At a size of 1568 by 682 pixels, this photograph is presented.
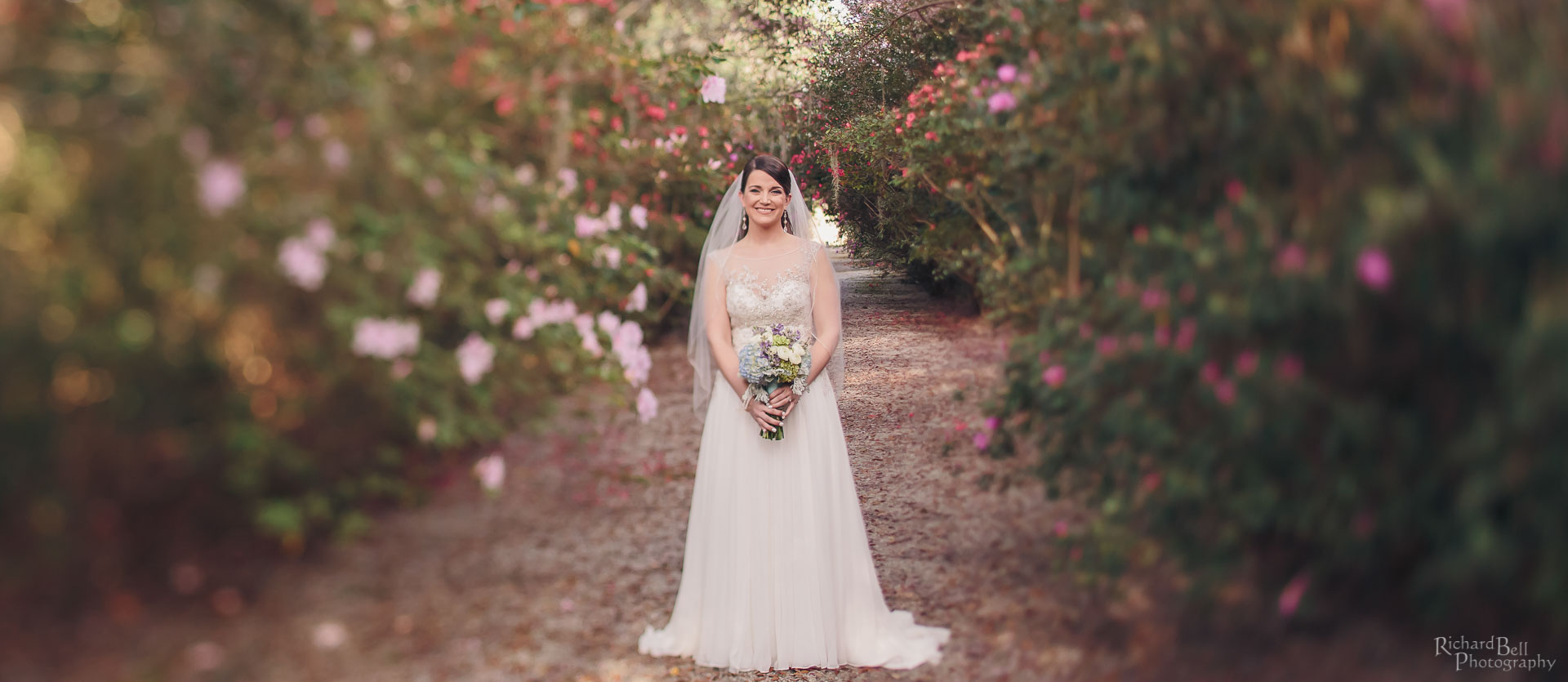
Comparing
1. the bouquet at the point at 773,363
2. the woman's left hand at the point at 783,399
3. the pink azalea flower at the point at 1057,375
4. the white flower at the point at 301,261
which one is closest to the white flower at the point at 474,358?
the white flower at the point at 301,261

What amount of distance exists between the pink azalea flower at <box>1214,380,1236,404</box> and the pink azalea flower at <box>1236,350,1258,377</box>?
28mm

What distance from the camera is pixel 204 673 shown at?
220cm

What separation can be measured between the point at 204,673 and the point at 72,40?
1395 mm

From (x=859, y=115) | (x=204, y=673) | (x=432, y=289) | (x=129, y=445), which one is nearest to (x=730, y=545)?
(x=432, y=289)

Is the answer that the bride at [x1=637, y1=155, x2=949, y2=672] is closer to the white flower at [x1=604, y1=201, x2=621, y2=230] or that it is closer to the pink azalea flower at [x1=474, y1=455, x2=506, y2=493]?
the white flower at [x1=604, y1=201, x2=621, y2=230]

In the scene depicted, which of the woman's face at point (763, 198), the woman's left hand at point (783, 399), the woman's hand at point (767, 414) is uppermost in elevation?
the woman's face at point (763, 198)

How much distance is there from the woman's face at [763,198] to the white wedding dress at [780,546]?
0.53ft

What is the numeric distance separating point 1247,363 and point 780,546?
200 centimetres

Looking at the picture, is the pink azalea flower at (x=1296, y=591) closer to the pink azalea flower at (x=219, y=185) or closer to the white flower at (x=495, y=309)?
the white flower at (x=495, y=309)

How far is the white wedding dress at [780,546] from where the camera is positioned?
3566 mm

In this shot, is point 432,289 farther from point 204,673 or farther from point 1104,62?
point 1104,62

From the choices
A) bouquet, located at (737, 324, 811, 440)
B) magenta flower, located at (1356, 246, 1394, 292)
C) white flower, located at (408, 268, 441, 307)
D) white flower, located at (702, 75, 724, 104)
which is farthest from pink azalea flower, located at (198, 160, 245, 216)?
white flower, located at (702, 75, 724, 104)

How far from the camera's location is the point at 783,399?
353 centimetres

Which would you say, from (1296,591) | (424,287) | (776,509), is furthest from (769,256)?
(1296,591)
